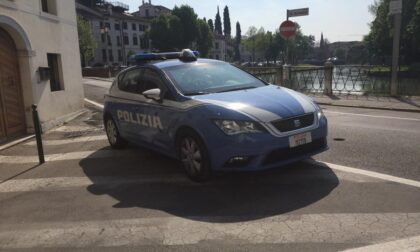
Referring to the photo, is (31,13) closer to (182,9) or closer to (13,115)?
(13,115)

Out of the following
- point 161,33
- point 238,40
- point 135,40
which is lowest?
point 135,40

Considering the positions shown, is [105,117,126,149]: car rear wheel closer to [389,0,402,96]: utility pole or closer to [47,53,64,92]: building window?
[47,53,64,92]: building window

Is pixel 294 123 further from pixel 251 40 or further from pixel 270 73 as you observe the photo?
pixel 251 40

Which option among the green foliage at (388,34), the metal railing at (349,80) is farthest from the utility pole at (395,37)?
the green foliage at (388,34)

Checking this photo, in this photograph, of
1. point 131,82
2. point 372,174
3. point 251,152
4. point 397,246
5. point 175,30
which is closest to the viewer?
point 397,246

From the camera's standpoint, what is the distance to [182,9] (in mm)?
76812

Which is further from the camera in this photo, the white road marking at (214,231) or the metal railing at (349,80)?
the metal railing at (349,80)

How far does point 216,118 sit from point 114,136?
11.6ft

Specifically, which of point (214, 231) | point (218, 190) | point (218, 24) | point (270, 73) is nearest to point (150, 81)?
point (218, 190)

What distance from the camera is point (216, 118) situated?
16.4ft

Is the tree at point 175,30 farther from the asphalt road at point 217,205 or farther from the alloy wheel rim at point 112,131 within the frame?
the asphalt road at point 217,205

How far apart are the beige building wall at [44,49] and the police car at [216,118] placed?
15.8 ft

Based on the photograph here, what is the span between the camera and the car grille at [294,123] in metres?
4.91

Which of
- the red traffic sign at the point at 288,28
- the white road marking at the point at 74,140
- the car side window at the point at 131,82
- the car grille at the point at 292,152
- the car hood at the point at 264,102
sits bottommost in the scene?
the white road marking at the point at 74,140
